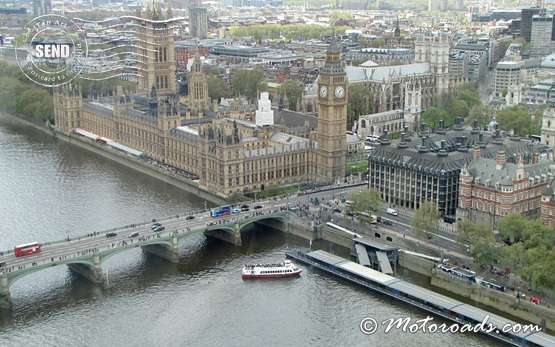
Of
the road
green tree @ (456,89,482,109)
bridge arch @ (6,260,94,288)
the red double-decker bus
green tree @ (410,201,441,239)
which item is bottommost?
bridge arch @ (6,260,94,288)

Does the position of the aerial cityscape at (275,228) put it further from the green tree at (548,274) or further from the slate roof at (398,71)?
the slate roof at (398,71)

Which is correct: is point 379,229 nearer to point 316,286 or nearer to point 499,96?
point 316,286

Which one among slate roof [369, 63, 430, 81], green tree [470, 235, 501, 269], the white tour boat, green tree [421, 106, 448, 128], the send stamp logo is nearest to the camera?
green tree [470, 235, 501, 269]

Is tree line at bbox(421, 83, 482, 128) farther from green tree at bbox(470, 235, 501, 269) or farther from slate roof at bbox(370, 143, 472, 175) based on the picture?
green tree at bbox(470, 235, 501, 269)

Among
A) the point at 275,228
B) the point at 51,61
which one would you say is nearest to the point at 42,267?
the point at 275,228

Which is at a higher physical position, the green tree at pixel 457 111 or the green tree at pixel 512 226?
the green tree at pixel 457 111

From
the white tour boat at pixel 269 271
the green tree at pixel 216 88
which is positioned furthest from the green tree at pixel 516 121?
the white tour boat at pixel 269 271

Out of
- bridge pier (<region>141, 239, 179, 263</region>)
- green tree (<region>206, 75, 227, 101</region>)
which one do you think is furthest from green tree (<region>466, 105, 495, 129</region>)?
bridge pier (<region>141, 239, 179, 263</region>)
